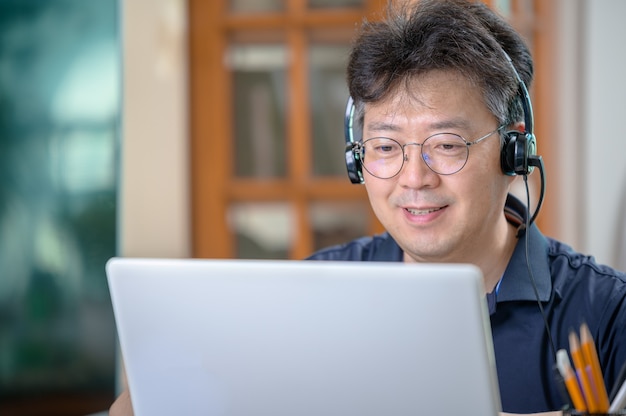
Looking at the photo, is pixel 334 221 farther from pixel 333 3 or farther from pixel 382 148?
pixel 382 148

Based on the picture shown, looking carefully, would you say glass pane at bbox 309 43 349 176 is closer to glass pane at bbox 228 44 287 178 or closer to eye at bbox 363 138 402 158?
glass pane at bbox 228 44 287 178

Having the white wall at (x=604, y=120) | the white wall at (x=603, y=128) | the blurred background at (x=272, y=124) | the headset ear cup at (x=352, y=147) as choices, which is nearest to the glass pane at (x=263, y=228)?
the blurred background at (x=272, y=124)

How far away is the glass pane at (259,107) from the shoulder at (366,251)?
109 centimetres

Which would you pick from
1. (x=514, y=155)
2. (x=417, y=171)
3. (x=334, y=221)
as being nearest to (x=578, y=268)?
(x=514, y=155)

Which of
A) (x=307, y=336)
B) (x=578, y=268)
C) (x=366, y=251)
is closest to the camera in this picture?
(x=307, y=336)

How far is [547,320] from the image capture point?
139 centimetres

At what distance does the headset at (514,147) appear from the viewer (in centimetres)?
138

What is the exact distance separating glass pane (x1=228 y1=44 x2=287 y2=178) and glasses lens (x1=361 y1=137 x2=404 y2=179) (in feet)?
4.38

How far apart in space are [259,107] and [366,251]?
1.20 meters

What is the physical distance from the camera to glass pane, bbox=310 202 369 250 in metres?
2.73

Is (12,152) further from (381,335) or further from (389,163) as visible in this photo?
(381,335)

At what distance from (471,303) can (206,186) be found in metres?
2.02

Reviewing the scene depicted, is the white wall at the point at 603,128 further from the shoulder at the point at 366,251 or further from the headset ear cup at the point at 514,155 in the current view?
the headset ear cup at the point at 514,155

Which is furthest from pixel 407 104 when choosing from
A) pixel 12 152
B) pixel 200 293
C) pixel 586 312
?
pixel 12 152
